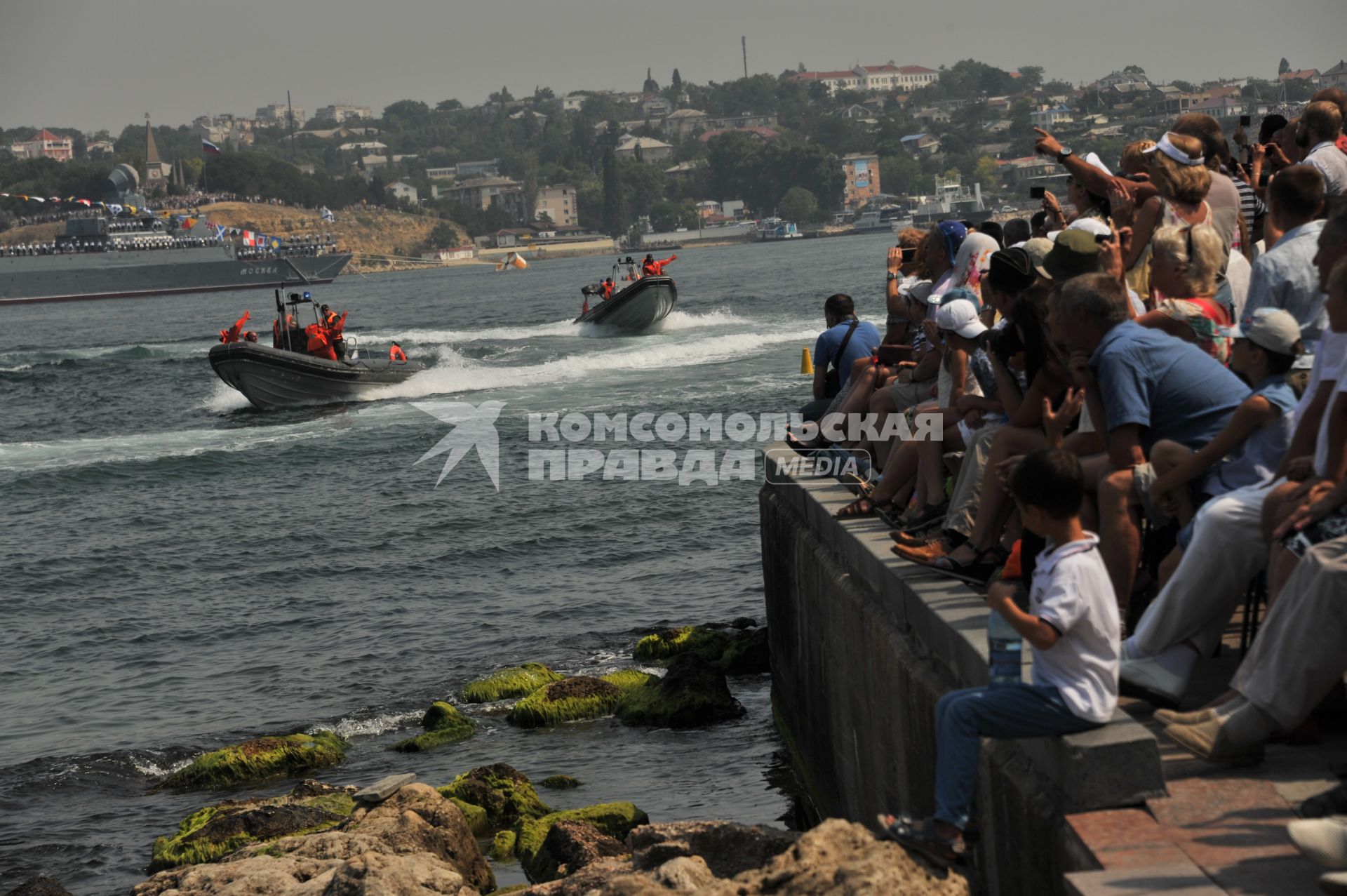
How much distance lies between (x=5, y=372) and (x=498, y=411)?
1021 inches

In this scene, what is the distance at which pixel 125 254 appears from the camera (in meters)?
113

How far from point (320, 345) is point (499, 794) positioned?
2398 cm

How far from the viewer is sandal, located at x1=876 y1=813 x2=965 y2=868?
423 cm

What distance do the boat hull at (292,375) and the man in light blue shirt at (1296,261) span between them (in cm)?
2696

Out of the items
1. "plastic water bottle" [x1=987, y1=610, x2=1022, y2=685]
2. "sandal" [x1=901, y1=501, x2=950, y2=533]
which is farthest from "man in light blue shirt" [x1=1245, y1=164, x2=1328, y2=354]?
"plastic water bottle" [x1=987, y1=610, x2=1022, y2=685]

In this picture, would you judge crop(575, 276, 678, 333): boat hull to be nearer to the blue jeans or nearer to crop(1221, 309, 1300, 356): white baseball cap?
crop(1221, 309, 1300, 356): white baseball cap

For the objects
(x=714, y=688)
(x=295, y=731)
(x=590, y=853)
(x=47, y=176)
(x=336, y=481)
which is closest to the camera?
(x=590, y=853)

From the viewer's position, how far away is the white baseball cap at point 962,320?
6730 millimetres

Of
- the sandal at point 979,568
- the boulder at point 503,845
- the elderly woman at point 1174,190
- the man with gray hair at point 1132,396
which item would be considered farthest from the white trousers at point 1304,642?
the boulder at point 503,845

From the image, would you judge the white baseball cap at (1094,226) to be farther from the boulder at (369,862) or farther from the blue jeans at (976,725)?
the boulder at (369,862)

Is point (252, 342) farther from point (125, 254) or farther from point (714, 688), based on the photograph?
point (125, 254)

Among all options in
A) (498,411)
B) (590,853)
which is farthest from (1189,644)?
(498,411)

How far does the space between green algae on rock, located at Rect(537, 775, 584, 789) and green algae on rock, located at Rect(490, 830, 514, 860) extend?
3.33 ft

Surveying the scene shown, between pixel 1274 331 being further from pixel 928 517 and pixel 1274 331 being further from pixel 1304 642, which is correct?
pixel 928 517
